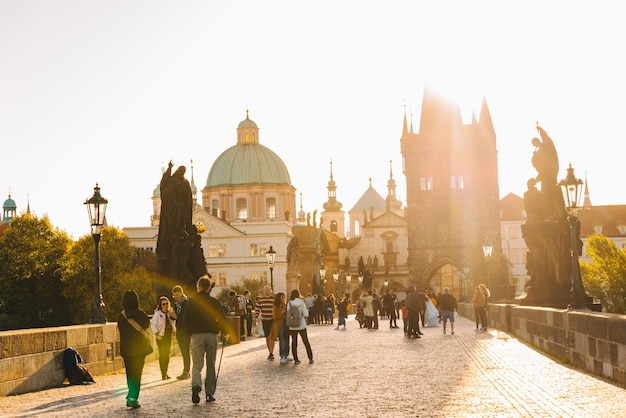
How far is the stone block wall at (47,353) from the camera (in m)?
14.4

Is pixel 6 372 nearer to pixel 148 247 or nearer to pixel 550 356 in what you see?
pixel 550 356

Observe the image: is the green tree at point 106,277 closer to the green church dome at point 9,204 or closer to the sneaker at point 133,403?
the sneaker at point 133,403

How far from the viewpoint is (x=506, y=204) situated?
5384 inches

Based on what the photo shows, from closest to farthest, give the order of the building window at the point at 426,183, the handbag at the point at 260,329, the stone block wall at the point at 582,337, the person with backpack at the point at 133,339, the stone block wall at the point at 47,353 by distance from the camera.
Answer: the person with backpack at the point at 133,339
the stone block wall at the point at 582,337
the stone block wall at the point at 47,353
the handbag at the point at 260,329
the building window at the point at 426,183

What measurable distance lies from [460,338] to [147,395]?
1501 centimetres

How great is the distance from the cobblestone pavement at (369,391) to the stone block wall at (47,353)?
273 millimetres

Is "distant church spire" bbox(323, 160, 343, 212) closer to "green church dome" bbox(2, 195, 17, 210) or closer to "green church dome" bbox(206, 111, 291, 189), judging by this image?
"green church dome" bbox(206, 111, 291, 189)

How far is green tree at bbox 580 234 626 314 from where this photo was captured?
A: 4500 cm

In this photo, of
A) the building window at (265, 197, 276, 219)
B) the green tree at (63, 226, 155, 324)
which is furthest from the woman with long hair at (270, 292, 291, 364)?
the building window at (265, 197, 276, 219)

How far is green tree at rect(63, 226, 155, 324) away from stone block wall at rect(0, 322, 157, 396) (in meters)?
50.1

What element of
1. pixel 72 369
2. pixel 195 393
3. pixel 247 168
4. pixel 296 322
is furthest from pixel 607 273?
pixel 247 168

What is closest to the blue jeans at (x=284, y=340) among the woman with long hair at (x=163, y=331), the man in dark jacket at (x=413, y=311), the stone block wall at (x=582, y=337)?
the woman with long hair at (x=163, y=331)

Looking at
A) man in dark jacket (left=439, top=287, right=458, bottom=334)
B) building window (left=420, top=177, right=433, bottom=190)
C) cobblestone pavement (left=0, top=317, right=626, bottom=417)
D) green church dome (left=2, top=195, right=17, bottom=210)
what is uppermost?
green church dome (left=2, top=195, right=17, bottom=210)

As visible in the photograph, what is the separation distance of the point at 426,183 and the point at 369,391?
86.0 meters
